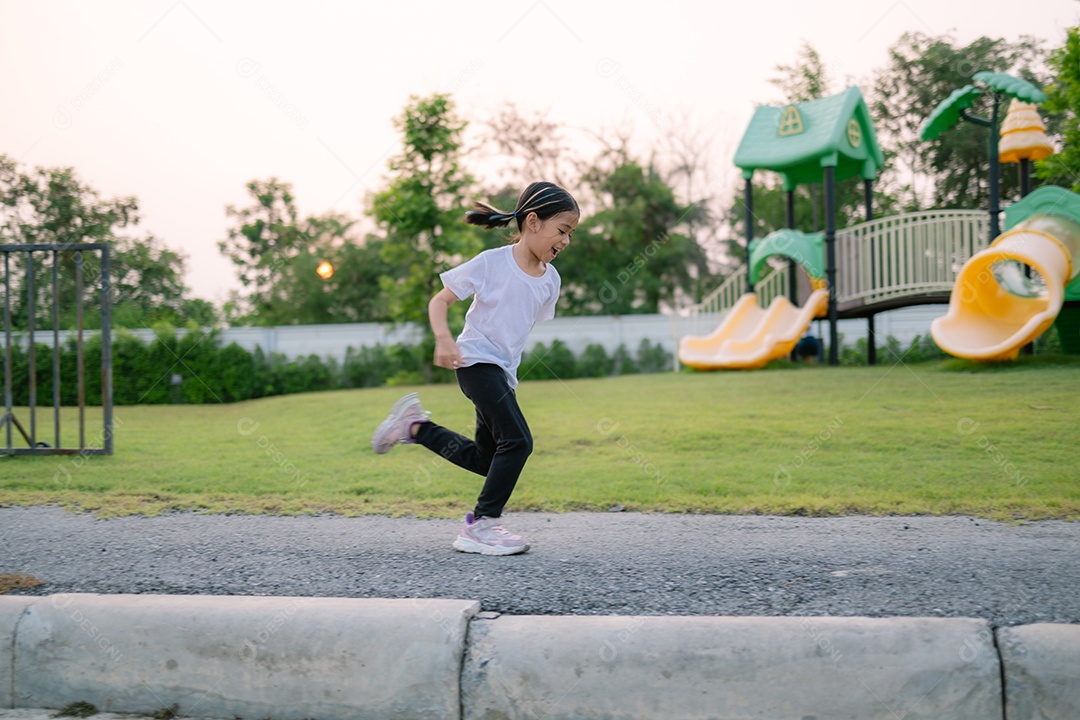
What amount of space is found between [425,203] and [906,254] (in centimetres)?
828

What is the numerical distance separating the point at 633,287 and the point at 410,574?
21.9m

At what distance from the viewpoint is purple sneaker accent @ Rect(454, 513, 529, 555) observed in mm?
3254

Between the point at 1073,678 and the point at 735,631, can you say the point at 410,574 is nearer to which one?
the point at 735,631

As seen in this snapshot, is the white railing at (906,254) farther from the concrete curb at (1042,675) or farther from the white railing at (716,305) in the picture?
the concrete curb at (1042,675)

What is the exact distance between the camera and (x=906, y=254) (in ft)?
41.7

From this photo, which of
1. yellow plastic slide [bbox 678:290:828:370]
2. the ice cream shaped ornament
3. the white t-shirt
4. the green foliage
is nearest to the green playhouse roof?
yellow plastic slide [bbox 678:290:828:370]

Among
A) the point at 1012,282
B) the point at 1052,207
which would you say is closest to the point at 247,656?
the point at 1012,282

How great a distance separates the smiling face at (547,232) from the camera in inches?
130

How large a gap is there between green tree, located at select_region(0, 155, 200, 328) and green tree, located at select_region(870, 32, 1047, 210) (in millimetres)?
18737

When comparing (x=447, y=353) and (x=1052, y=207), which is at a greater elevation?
(x=1052, y=207)

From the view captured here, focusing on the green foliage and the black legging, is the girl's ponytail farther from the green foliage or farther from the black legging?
the green foliage

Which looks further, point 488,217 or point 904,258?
→ point 904,258

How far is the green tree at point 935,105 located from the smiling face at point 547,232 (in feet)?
65.1

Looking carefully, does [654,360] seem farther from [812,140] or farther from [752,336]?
[812,140]
